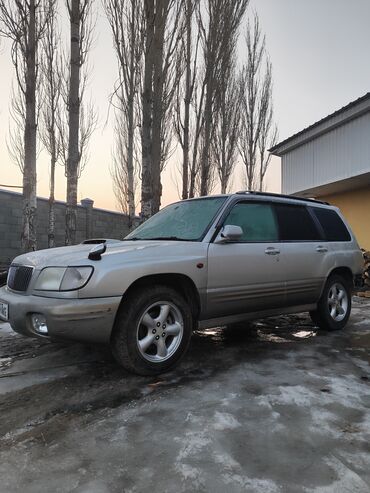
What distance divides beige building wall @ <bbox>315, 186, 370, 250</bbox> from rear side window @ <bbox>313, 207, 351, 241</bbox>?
806 cm

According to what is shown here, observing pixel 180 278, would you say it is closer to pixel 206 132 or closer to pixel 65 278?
pixel 65 278

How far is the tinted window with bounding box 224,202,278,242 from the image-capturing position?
4688 millimetres

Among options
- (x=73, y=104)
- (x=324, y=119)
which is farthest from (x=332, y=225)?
(x=324, y=119)

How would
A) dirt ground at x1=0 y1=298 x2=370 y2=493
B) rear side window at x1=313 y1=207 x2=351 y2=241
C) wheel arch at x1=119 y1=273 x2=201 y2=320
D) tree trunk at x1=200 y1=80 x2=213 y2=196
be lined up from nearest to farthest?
dirt ground at x1=0 y1=298 x2=370 y2=493 < wheel arch at x1=119 y1=273 x2=201 y2=320 < rear side window at x1=313 y1=207 x2=351 y2=241 < tree trunk at x1=200 y1=80 x2=213 y2=196

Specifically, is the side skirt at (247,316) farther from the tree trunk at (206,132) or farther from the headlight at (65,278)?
the tree trunk at (206,132)

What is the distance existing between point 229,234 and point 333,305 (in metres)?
2.48

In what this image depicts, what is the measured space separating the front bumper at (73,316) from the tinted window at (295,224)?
245 centimetres

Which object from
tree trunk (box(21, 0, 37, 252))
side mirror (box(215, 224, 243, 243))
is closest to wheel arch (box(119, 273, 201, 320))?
side mirror (box(215, 224, 243, 243))

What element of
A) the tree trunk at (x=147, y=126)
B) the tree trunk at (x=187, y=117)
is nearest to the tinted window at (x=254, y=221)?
the tree trunk at (x=147, y=126)

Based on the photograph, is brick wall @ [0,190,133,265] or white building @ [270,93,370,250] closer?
white building @ [270,93,370,250]

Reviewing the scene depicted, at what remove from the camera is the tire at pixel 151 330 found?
3.65 m

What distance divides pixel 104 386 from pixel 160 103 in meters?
10.6

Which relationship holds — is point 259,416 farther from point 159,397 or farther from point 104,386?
point 104,386

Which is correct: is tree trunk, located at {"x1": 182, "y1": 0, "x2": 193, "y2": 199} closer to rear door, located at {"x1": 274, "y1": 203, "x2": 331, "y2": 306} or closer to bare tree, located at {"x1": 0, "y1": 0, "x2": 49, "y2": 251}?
bare tree, located at {"x1": 0, "y1": 0, "x2": 49, "y2": 251}
